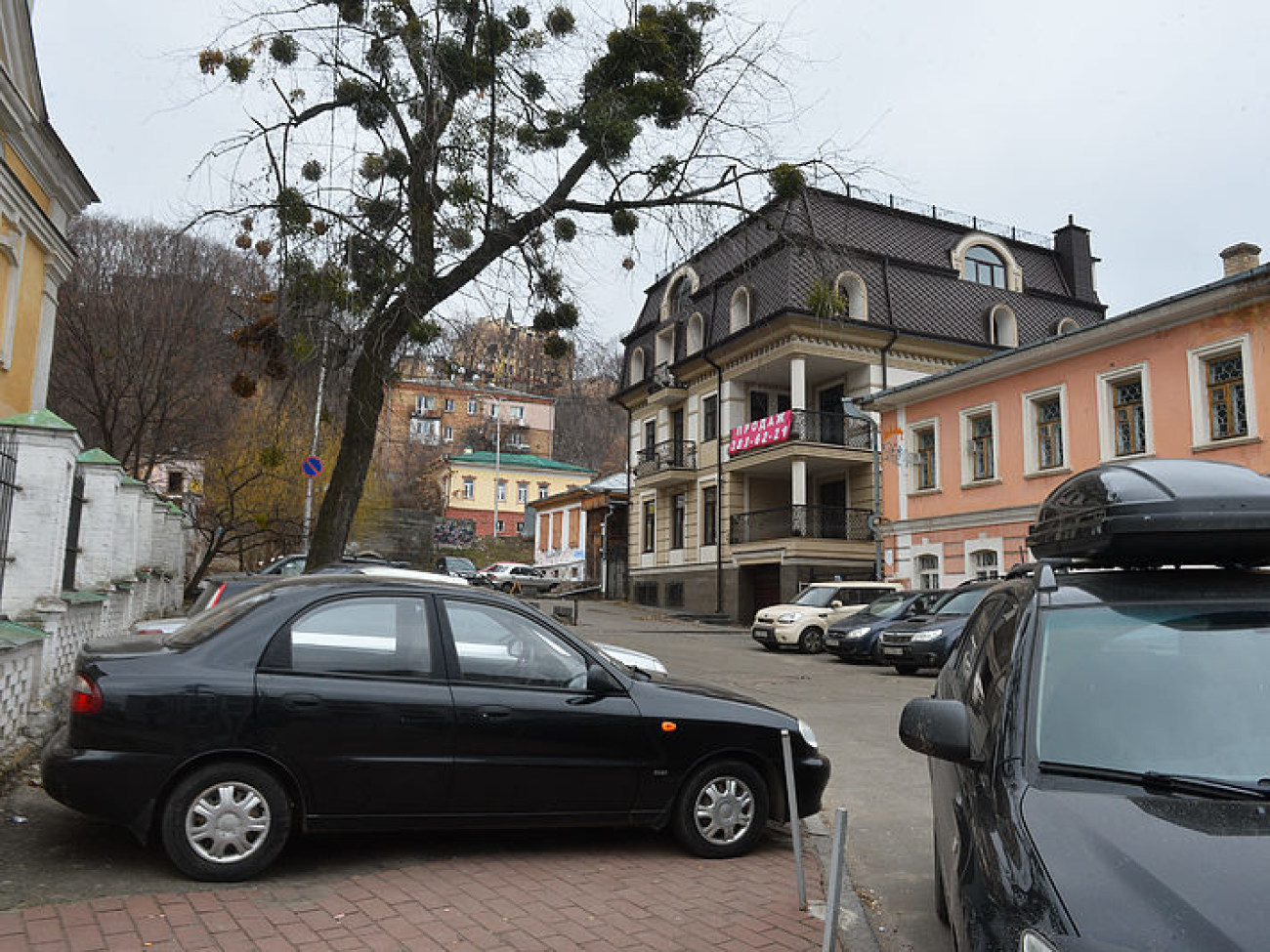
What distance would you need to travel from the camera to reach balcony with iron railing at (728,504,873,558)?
28984 millimetres

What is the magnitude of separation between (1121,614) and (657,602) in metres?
33.3

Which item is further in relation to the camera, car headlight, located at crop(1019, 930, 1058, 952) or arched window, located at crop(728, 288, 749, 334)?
arched window, located at crop(728, 288, 749, 334)

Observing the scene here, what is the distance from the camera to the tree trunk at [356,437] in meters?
11.6

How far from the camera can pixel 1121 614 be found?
11.1 feet

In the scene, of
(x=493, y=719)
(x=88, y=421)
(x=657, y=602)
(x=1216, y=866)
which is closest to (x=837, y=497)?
(x=657, y=602)

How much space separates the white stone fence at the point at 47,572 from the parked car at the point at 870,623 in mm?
13317

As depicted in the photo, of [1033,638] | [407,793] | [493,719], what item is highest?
[1033,638]

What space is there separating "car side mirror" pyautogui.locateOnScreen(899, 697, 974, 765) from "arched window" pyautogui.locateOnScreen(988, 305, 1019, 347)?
31508 mm

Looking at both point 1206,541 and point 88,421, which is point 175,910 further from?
point 88,421

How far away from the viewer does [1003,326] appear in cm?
3278

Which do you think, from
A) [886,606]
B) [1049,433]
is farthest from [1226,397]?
[886,606]

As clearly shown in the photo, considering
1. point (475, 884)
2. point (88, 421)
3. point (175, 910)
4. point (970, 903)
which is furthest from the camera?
point (88, 421)

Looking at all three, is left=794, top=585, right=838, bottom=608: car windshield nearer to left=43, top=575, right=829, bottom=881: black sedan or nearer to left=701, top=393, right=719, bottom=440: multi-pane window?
left=701, top=393, right=719, bottom=440: multi-pane window

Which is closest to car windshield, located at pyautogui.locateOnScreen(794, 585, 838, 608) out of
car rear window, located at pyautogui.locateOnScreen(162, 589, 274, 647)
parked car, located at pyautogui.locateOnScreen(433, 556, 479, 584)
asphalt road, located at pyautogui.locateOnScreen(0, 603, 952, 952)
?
asphalt road, located at pyautogui.locateOnScreen(0, 603, 952, 952)
